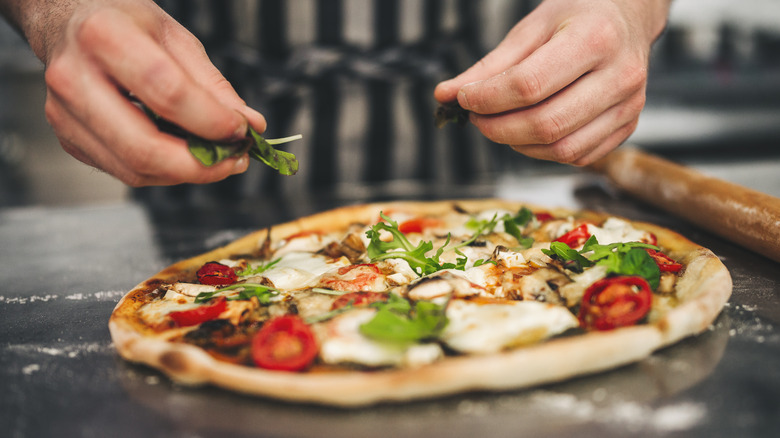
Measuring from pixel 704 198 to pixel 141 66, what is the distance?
2076mm

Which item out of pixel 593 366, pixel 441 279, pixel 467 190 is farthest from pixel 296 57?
pixel 593 366

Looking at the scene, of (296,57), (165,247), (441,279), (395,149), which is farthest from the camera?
(395,149)

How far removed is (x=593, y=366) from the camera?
119 centimetres

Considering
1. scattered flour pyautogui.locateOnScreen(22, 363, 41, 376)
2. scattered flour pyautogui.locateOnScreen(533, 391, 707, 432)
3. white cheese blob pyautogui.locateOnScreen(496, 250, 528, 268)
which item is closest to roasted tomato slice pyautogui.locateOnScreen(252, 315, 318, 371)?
scattered flour pyautogui.locateOnScreen(533, 391, 707, 432)

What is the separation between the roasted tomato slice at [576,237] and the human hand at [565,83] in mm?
245

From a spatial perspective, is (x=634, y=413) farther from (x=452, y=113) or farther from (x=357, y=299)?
(x=452, y=113)

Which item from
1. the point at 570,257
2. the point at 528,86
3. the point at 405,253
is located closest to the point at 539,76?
the point at 528,86

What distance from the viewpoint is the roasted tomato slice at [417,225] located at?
226 cm

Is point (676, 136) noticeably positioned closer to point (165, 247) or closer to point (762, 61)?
point (762, 61)

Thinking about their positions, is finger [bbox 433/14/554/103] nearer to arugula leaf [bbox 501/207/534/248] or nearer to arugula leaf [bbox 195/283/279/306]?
arugula leaf [bbox 501/207/534/248]

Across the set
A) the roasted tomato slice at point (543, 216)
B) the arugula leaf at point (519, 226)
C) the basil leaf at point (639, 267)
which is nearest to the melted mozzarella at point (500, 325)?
the basil leaf at point (639, 267)

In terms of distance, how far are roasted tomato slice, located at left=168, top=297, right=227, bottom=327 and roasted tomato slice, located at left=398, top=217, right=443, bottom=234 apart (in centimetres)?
93

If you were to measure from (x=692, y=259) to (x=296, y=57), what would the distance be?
231 centimetres

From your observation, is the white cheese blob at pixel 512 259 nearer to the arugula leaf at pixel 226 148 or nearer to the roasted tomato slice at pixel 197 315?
the arugula leaf at pixel 226 148
